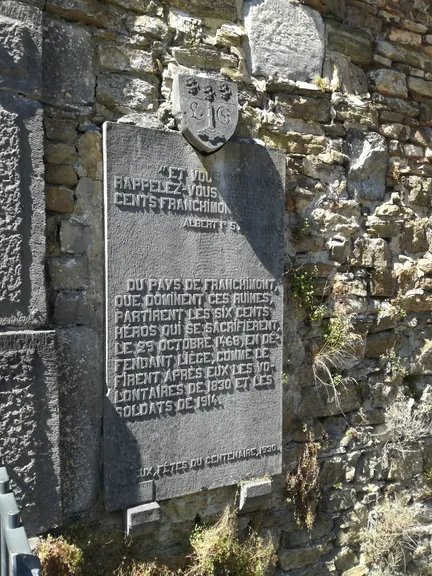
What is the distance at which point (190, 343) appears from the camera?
2789 mm

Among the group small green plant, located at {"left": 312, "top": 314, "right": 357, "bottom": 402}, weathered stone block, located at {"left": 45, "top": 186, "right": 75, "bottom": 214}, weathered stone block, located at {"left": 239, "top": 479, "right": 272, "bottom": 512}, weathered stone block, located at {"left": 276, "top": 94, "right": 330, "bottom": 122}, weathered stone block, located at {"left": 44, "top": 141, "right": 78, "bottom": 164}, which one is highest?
weathered stone block, located at {"left": 276, "top": 94, "right": 330, "bottom": 122}

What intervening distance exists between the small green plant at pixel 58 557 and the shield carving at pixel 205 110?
6.08ft

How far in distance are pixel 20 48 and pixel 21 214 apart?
659mm

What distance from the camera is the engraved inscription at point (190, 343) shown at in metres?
2.61

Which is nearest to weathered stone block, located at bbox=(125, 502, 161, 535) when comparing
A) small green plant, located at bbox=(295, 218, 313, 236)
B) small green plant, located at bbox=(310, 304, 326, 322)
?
small green plant, located at bbox=(310, 304, 326, 322)

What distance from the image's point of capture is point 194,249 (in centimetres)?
281

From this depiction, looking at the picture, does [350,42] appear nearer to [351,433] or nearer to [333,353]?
[333,353]

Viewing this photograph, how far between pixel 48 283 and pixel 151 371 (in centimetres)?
61

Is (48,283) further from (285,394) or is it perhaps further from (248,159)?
(285,394)

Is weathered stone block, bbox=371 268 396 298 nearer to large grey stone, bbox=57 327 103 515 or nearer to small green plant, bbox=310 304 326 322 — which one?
small green plant, bbox=310 304 326 322

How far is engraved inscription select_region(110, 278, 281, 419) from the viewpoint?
8.57 feet

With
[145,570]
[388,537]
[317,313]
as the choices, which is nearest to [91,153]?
[317,313]

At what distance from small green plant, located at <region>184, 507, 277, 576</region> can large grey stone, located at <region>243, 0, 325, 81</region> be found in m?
2.35

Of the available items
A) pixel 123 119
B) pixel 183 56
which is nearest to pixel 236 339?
pixel 123 119
